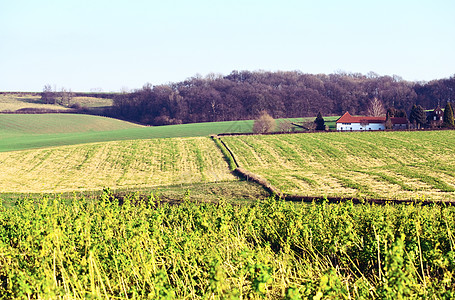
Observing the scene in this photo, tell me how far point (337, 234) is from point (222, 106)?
364 feet

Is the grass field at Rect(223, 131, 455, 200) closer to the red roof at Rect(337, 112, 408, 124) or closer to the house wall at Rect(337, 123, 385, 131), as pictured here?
the red roof at Rect(337, 112, 408, 124)

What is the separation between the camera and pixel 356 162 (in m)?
43.2

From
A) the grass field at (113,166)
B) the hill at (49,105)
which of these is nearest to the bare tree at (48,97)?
the hill at (49,105)

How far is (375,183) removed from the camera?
3170 centimetres

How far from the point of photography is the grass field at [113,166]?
37188mm

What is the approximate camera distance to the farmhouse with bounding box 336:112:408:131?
76.5m

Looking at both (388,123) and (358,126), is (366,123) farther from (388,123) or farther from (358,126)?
(388,123)

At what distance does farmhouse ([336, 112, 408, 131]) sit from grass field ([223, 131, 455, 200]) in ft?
53.1

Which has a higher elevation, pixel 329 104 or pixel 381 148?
pixel 329 104

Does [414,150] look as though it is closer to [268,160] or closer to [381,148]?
[381,148]

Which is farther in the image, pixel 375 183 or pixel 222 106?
pixel 222 106

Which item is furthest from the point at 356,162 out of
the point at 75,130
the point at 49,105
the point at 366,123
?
the point at 49,105

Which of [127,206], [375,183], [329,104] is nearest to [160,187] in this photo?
[375,183]

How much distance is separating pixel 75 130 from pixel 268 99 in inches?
2258
